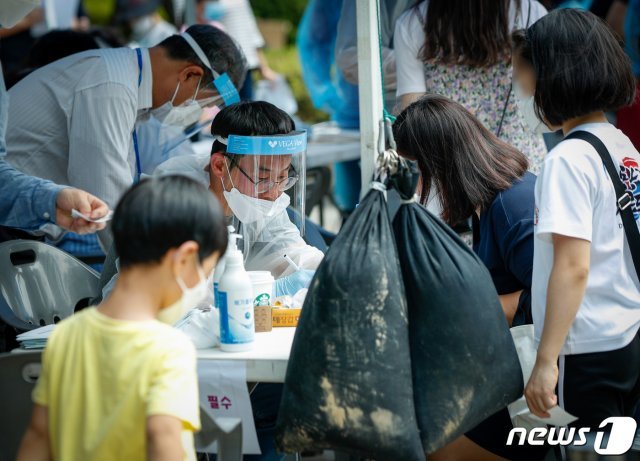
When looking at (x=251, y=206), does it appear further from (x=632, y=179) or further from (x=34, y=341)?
(x=632, y=179)

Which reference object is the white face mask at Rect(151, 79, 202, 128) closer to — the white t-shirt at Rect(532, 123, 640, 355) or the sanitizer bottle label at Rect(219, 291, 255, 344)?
the sanitizer bottle label at Rect(219, 291, 255, 344)

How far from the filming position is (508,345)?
6.93 ft

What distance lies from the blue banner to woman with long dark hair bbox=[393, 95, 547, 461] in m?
0.31

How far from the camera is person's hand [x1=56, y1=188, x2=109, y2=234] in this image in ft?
7.85

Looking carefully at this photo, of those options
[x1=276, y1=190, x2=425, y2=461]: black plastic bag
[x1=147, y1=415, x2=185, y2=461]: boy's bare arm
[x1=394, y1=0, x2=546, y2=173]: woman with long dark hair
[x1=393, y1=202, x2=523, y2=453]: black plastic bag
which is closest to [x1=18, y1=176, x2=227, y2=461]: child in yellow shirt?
[x1=147, y1=415, x2=185, y2=461]: boy's bare arm

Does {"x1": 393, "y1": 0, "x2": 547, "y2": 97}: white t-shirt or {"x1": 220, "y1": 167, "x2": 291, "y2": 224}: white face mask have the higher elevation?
{"x1": 393, "y1": 0, "x2": 547, "y2": 97}: white t-shirt

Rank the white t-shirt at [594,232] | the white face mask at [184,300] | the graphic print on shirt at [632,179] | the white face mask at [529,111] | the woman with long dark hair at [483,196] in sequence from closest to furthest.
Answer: the white face mask at [184,300]
the white t-shirt at [594,232]
the graphic print on shirt at [632,179]
the woman with long dark hair at [483,196]
the white face mask at [529,111]

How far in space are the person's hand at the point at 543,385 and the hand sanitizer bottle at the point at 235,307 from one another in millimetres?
719

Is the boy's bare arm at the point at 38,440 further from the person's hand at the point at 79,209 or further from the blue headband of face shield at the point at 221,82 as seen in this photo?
the blue headband of face shield at the point at 221,82

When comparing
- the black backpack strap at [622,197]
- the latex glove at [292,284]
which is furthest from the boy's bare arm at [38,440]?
the black backpack strap at [622,197]

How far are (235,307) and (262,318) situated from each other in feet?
0.76

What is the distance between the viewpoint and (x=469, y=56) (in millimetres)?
3561

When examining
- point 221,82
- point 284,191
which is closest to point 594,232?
point 284,191

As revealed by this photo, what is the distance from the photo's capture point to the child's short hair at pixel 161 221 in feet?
5.67
